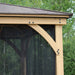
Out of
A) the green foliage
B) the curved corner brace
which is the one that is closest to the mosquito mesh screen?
the curved corner brace

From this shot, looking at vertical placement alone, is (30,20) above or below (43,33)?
above

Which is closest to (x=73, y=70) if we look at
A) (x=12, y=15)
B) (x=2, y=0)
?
(x=12, y=15)

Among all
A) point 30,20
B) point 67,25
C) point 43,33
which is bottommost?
point 43,33

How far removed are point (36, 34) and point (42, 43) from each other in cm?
29

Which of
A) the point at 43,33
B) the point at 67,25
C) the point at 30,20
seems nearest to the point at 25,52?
the point at 43,33

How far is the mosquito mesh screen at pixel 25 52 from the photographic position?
544cm

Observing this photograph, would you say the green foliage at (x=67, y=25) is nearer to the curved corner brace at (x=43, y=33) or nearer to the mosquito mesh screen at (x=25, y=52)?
the mosquito mesh screen at (x=25, y=52)

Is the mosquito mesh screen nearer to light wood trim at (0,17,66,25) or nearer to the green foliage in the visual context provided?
light wood trim at (0,17,66,25)

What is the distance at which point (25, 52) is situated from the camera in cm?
554

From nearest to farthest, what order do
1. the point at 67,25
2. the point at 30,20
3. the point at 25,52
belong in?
the point at 30,20 → the point at 25,52 → the point at 67,25

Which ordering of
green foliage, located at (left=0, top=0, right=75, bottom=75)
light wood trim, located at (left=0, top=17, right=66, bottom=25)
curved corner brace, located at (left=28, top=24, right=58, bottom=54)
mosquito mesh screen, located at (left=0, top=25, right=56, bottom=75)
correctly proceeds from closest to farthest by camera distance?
1. light wood trim, located at (left=0, top=17, right=66, bottom=25)
2. curved corner brace, located at (left=28, top=24, right=58, bottom=54)
3. mosquito mesh screen, located at (left=0, top=25, right=56, bottom=75)
4. green foliage, located at (left=0, top=0, right=75, bottom=75)

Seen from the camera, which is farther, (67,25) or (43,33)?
(67,25)

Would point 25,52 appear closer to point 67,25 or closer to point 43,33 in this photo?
point 43,33

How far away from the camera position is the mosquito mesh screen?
5441mm
